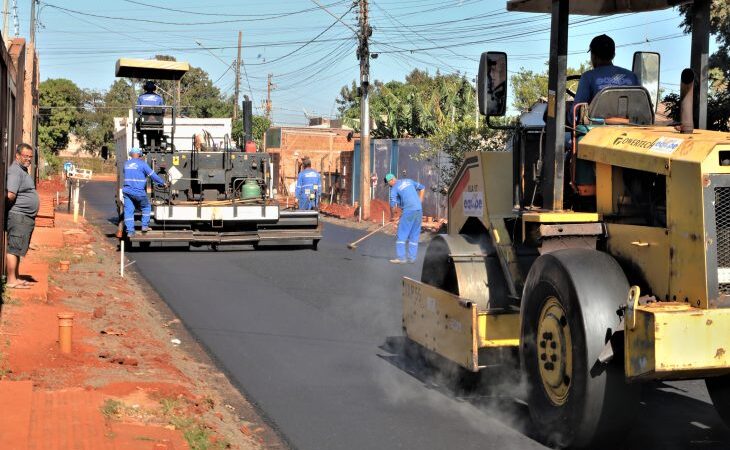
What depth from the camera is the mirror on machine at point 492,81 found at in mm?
5816

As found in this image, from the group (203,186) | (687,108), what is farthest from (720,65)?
(687,108)

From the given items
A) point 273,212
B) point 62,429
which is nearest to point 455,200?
point 62,429

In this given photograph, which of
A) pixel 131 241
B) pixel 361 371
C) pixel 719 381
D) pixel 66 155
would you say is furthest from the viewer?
pixel 66 155

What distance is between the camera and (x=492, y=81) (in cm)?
584

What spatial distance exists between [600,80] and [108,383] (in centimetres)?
390

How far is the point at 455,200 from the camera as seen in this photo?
763 cm

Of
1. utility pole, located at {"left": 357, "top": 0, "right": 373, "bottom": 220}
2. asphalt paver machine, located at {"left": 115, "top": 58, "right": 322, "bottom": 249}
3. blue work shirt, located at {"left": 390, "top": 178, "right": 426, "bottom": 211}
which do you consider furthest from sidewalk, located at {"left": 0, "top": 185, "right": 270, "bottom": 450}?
utility pole, located at {"left": 357, "top": 0, "right": 373, "bottom": 220}

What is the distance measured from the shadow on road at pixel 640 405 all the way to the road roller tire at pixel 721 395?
14 cm

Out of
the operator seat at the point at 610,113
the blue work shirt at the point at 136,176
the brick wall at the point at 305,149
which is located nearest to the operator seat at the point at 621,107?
the operator seat at the point at 610,113

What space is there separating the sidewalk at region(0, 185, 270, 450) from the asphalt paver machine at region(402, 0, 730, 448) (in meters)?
1.66

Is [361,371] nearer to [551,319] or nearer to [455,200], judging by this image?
[455,200]

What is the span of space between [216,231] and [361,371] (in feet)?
33.9

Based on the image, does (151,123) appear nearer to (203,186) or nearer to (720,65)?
(203,186)

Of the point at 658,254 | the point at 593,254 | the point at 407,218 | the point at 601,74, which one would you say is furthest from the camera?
the point at 407,218
